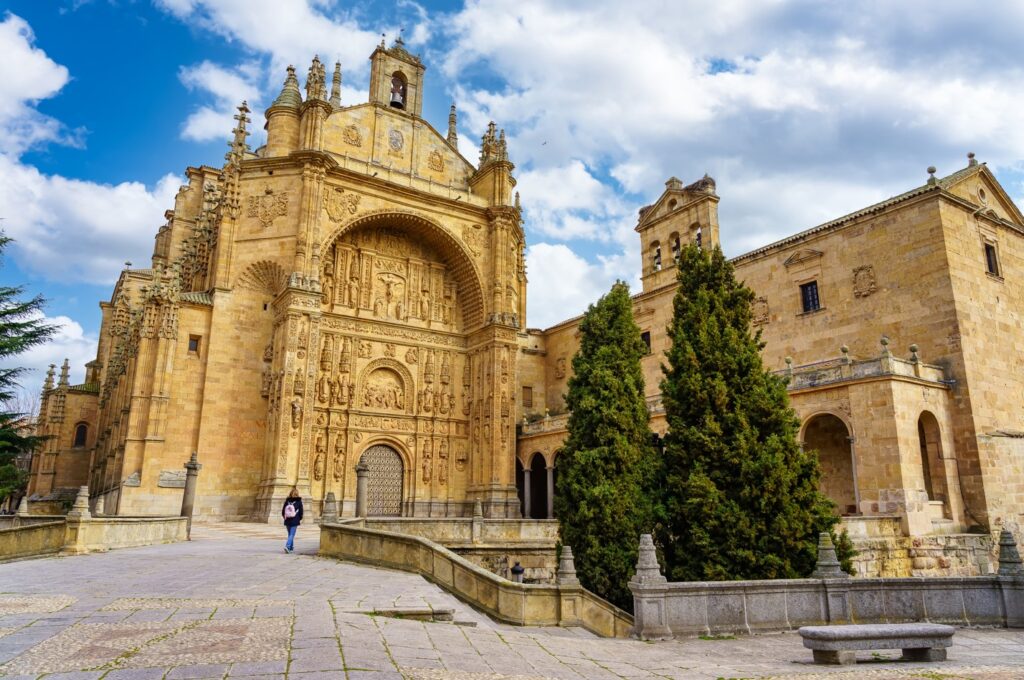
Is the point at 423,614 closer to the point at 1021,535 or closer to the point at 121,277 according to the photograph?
the point at 1021,535

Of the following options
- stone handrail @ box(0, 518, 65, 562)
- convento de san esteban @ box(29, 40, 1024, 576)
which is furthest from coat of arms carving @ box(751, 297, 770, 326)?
stone handrail @ box(0, 518, 65, 562)

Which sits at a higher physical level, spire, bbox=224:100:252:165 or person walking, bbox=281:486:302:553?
spire, bbox=224:100:252:165

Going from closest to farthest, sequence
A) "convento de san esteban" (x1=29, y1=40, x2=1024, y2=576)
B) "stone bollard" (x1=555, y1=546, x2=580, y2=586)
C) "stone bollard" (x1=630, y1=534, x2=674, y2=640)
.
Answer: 1. "stone bollard" (x1=630, y1=534, x2=674, y2=640)
2. "stone bollard" (x1=555, y1=546, x2=580, y2=586)
3. "convento de san esteban" (x1=29, y1=40, x2=1024, y2=576)

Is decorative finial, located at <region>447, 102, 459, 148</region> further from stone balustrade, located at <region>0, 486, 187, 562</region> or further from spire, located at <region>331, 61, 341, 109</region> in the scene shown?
stone balustrade, located at <region>0, 486, 187, 562</region>

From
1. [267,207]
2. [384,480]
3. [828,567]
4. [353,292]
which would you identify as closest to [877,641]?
[828,567]

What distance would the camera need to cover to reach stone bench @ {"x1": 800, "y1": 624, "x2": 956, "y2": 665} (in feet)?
23.2

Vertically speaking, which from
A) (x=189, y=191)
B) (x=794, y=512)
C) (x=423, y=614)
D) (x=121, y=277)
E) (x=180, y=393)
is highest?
(x=189, y=191)

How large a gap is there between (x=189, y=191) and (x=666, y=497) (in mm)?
33788

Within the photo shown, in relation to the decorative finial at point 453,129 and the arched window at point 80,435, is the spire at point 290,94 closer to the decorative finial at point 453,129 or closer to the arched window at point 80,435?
the decorative finial at point 453,129

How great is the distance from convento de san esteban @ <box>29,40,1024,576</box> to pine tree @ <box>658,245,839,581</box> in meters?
4.79

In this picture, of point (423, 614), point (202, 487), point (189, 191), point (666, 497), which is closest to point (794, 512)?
point (666, 497)

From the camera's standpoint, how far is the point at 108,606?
293 inches

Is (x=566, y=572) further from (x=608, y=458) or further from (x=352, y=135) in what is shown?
(x=352, y=135)

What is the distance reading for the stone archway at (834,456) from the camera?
21.2 m
